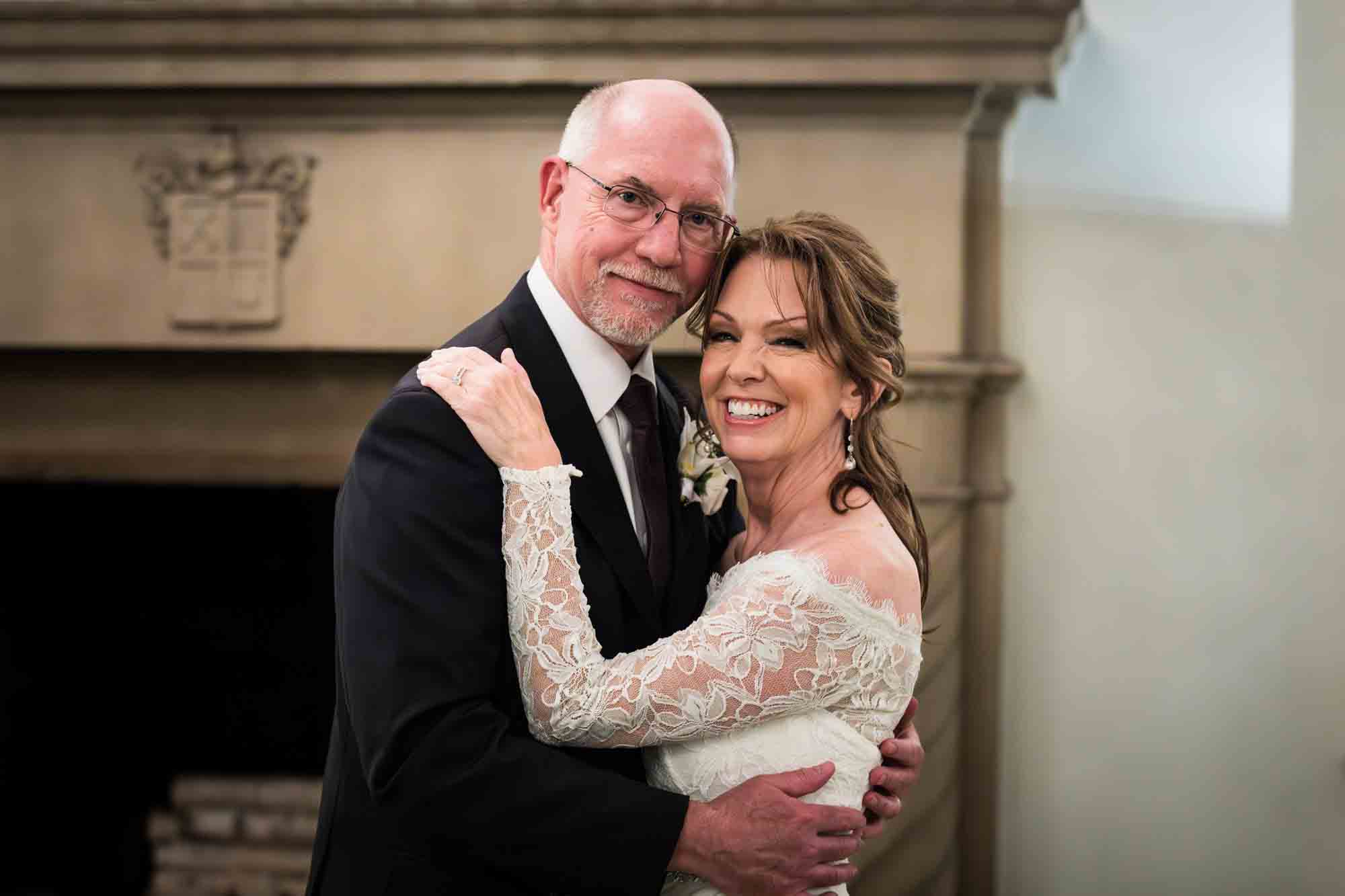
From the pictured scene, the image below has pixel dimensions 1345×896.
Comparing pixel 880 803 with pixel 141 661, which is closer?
pixel 880 803

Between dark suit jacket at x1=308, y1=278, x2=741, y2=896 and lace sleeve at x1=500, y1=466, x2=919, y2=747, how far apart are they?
41mm

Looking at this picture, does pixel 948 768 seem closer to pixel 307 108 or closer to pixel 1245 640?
pixel 1245 640

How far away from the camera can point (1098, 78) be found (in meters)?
2.92

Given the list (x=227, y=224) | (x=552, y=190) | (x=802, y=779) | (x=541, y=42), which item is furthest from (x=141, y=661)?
(x=802, y=779)

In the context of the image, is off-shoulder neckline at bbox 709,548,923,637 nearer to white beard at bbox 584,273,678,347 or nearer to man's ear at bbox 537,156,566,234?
white beard at bbox 584,273,678,347

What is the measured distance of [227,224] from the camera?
3033 millimetres

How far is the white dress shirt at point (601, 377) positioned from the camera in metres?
1.55

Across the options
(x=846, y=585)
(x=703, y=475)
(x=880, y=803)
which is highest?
(x=703, y=475)

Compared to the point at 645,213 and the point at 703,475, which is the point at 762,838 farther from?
the point at 645,213

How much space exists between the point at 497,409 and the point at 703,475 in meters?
0.36

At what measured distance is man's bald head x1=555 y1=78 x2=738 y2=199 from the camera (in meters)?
1.58

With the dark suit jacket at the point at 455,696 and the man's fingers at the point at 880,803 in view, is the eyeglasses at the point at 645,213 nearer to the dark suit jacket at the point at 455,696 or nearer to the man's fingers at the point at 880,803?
the dark suit jacket at the point at 455,696

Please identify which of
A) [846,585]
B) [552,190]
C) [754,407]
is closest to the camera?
[846,585]

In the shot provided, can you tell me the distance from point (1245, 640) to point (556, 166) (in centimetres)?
223
